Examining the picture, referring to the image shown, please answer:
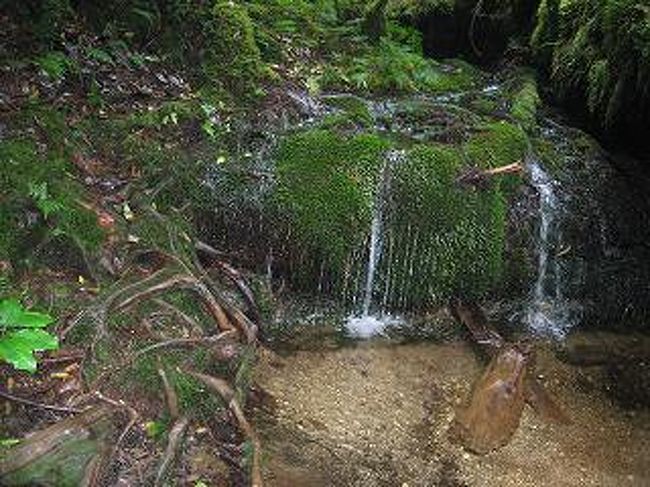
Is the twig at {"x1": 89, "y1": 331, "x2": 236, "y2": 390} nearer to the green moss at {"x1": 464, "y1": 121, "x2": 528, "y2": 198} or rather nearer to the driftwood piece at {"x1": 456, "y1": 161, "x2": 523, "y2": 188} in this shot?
A: the driftwood piece at {"x1": 456, "y1": 161, "x2": 523, "y2": 188}

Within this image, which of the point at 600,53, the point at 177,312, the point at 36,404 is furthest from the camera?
the point at 600,53

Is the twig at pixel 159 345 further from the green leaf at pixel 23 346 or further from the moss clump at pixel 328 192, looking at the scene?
the moss clump at pixel 328 192

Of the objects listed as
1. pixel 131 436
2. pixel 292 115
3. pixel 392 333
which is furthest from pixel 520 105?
pixel 131 436

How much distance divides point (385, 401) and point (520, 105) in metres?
4.27

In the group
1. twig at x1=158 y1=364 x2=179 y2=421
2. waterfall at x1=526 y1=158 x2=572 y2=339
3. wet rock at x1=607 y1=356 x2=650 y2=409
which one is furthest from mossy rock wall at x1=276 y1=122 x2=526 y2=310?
twig at x1=158 y1=364 x2=179 y2=421

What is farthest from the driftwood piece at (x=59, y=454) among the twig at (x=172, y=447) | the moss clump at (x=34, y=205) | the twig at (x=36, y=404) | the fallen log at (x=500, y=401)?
the fallen log at (x=500, y=401)

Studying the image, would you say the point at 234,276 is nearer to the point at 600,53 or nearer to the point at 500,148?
the point at 500,148

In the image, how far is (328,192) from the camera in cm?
698

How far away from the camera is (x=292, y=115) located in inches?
303

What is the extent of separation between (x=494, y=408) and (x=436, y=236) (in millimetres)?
1849

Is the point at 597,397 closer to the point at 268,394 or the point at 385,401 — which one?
the point at 385,401

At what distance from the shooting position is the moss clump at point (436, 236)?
708 cm

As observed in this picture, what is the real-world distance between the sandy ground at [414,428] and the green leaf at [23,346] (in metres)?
1.66

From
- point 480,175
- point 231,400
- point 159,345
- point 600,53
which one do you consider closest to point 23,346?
point 159,345
